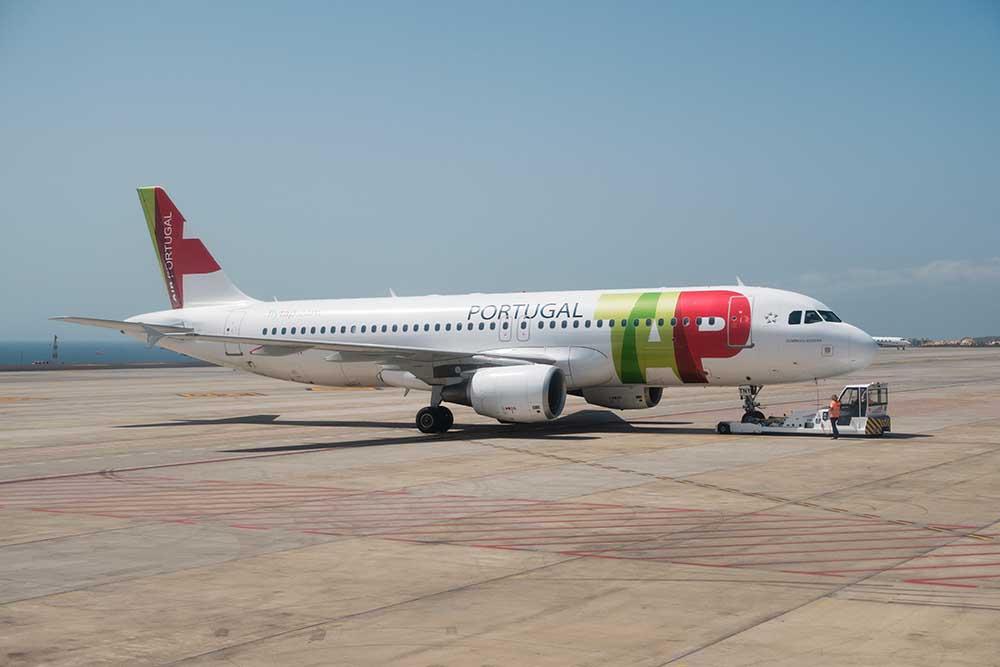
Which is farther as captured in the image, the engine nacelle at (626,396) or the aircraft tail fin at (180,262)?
the aircraft tail fin at (180,262)

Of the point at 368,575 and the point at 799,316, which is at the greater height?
the point at 799,316

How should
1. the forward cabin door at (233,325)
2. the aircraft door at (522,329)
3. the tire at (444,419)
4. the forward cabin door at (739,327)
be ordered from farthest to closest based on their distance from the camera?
the forward cabin door at (233,325) < the aircraft door at (522,329) < the tire at (444,419) < the forward cabin door at (739,327)

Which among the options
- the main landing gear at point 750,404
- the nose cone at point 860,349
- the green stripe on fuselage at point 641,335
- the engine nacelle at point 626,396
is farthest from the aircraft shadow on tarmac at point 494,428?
the nose cone at point 860,349

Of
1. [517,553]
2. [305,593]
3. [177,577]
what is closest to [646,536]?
[517,553]

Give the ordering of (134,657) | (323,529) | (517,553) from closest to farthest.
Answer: (134,657) < (517,553) < (323,529)

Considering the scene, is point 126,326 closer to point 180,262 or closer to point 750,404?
point 180,262

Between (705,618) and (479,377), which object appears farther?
(479,377)

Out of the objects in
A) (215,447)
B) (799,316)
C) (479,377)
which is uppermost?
(799,316)

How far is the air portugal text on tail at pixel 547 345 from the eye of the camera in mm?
28375

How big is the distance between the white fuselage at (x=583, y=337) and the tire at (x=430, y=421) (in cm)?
146

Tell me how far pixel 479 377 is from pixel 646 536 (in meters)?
15.2

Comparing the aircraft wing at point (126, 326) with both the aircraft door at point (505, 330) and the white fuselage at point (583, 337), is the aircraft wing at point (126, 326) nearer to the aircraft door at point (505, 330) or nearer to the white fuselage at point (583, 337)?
the white fuselage at point (583, 337)

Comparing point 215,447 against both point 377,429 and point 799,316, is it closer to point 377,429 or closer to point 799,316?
point 377,429

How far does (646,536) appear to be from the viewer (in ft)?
46.4
